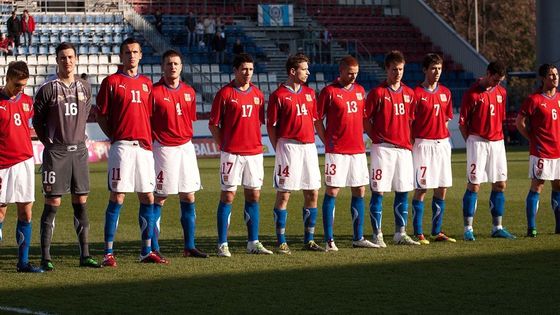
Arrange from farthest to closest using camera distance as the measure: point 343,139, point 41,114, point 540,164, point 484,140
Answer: point 540,164
point 484,140
point 343,139
point 41,114

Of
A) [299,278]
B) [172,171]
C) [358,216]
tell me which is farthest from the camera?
[358,216]

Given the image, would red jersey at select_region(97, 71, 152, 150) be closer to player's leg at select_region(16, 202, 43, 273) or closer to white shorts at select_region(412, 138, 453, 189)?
player's leg at select_region(16, 202, 43, 273)

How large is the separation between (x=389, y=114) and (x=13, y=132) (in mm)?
4440

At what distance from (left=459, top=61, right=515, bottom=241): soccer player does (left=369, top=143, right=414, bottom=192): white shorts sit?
100 cm

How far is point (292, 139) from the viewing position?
538 inches

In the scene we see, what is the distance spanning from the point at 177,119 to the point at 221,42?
29.6m

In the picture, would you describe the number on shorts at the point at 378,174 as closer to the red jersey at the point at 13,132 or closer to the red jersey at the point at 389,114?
the red jersey at the point at 389,114

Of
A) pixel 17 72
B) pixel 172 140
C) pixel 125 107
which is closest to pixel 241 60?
pixel 172 140

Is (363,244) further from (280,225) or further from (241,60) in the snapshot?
(241,60)

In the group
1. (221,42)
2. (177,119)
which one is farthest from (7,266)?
(221,42)

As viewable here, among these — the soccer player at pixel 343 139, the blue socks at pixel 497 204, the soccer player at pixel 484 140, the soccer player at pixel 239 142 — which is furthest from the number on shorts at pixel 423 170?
the soccer player at pixel 239 142

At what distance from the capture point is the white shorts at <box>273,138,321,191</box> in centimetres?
1360

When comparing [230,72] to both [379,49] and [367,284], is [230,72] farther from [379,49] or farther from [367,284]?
[367,284]

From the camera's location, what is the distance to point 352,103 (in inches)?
549
